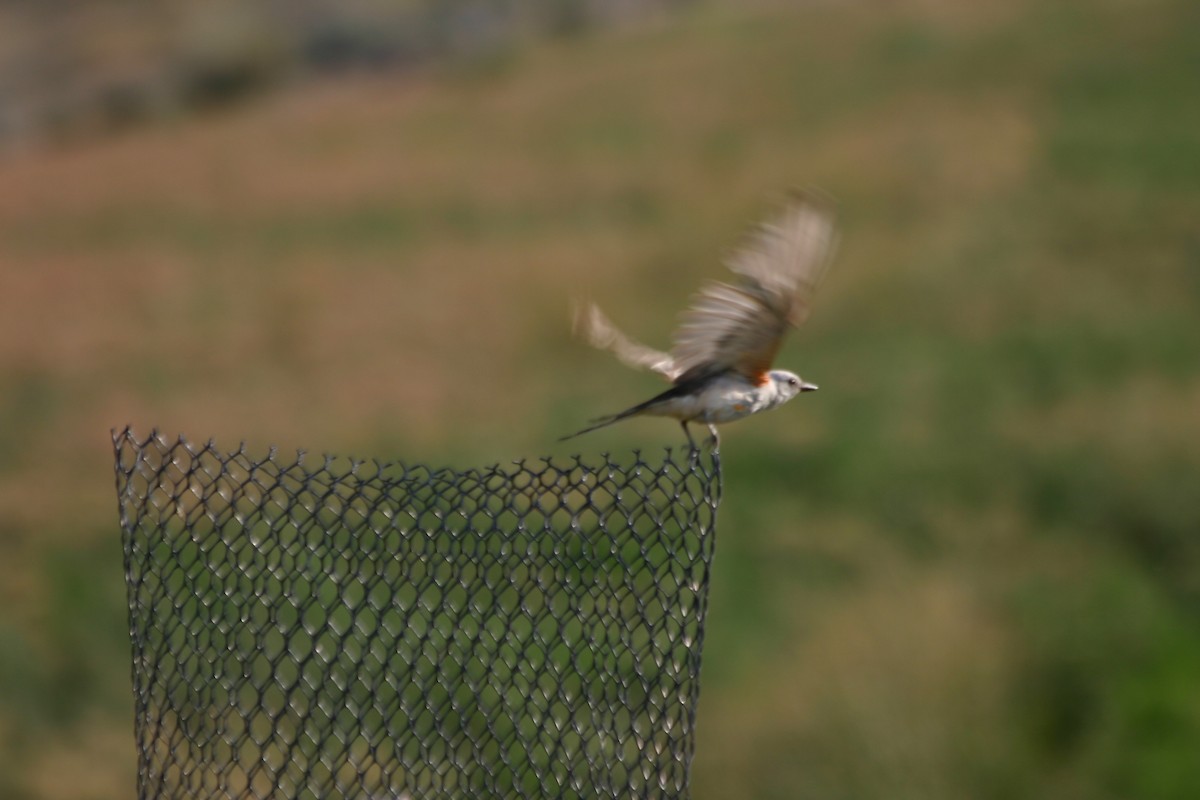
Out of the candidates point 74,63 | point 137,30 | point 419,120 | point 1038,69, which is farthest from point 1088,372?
point 137,30

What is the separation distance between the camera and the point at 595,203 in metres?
23.6

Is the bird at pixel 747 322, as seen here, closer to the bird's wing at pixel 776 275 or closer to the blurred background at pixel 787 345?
the bird's wing at pixel 776 275

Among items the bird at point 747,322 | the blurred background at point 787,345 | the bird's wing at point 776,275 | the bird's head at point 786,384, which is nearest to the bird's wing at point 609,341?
the bird at point 747,322

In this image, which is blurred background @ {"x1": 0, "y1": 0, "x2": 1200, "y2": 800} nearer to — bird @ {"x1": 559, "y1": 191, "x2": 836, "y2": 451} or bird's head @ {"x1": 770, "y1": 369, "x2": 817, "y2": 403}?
bird @ {"x1": 559, "y1": 191, "x2": 836, "y2": 451}

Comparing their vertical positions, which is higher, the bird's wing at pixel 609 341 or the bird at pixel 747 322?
the bird at pixel 747 322

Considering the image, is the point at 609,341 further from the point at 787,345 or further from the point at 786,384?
the point at 787,345

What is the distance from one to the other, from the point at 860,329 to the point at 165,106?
74.0 feet

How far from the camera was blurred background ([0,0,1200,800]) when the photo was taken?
11508 millimetres

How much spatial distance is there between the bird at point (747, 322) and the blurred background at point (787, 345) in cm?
25

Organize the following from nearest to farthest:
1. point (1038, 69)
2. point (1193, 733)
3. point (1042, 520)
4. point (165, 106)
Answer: point (1193, 733)
point (1042, 520)
point (1038, 69)
point (165, 106)

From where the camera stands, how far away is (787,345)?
1847cm

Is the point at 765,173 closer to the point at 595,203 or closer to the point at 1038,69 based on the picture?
the point at 595,203

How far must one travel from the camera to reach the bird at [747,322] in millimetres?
4477

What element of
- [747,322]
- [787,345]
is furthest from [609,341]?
[787,345]
